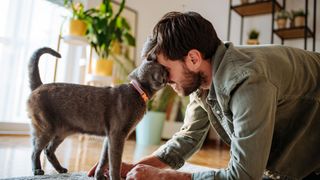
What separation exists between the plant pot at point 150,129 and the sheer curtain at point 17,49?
112 centimetres

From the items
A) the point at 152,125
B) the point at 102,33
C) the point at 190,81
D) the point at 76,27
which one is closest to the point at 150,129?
the point at 152,125

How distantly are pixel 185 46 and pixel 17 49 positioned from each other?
8.46 ft

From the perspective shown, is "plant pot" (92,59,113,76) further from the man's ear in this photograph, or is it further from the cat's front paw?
the man's ear

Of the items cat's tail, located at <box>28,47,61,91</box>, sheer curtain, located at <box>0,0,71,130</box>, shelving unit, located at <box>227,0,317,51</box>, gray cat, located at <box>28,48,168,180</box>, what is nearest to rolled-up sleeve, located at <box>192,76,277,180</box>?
gray cat, located at <box>28,48,168,180</box>

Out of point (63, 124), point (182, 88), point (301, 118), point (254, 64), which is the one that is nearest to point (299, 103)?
point (301, 118)

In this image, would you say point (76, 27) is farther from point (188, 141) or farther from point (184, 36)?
point (184, 36)

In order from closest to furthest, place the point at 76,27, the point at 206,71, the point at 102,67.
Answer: the point at 206,71, the point at 76,27, the point at 102,67

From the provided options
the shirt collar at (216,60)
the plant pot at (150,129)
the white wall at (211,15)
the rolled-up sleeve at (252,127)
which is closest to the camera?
the rolled-up sleeve at (252,127)

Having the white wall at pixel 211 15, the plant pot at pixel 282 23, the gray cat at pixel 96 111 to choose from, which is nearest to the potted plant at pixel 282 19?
the plant pot at pixel 282 23

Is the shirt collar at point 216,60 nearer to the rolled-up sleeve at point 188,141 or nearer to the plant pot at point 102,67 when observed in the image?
the rolled-up sleeve at point 188,141

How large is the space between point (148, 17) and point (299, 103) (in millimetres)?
3542

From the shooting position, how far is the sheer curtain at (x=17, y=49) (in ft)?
10.1

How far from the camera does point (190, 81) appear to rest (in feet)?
3.78

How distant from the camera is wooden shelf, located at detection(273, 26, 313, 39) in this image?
11.8 feet
